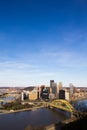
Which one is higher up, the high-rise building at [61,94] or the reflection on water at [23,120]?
the high-rise building at [61,94]

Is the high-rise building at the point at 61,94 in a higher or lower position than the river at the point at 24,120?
higher

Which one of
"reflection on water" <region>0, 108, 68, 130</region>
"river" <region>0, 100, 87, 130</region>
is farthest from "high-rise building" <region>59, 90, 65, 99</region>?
"reflection on water" <region>0, 108, 68, 130</region>

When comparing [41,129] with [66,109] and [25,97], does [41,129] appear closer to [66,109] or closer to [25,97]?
[66,109]

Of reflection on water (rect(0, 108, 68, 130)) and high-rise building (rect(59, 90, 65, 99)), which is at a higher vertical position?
high-rise building (rect(59, 90, 65, 99))

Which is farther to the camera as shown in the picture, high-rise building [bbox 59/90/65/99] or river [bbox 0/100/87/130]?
high-rise building [bbox 59/90/65/99]

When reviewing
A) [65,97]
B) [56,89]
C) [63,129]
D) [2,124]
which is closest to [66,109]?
[2,124]

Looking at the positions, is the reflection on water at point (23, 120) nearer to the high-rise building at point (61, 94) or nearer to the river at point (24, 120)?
the river at point (24, 120)

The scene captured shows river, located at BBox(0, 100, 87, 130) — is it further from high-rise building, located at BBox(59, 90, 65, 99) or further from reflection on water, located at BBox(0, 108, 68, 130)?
high-rise building, located at BBox(59, 90, 65, 99)

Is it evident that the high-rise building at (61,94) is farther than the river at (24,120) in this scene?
Yes

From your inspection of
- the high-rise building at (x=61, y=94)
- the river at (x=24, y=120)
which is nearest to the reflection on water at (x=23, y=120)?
the river at (x=24, y=120)

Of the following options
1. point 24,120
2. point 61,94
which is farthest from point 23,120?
point 61,94

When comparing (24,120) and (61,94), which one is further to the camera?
(61,94)

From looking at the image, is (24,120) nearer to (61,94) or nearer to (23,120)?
(23,120)
